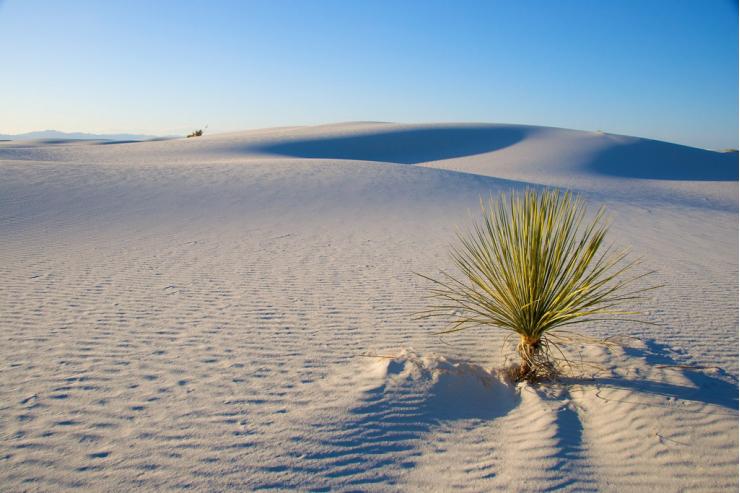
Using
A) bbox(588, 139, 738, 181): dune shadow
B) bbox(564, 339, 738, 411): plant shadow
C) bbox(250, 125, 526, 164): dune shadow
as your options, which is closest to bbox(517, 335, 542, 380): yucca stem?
bbox(564, 339, 738, 411): plant shadow

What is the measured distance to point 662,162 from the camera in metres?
34.2

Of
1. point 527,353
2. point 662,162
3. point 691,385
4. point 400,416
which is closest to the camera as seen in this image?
point 400,416

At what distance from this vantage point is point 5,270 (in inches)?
307

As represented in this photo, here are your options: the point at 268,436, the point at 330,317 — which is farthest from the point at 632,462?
the point at 330,317

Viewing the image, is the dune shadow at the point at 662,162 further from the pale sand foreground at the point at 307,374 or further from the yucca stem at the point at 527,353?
the yucca stem at the point at 527,353

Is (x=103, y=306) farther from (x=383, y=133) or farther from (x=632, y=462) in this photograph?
(x=383, y=133)

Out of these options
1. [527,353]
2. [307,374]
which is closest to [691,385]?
[527,353]

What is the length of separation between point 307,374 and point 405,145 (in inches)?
1442

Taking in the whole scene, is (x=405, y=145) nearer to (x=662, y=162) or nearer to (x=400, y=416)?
(x=662, y=162)

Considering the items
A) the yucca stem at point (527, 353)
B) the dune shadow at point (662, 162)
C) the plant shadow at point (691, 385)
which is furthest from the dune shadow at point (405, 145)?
the plant shadow at point (691, 385)

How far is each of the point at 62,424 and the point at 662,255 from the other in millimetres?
10288

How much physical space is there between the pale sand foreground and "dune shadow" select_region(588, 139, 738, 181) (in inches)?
823

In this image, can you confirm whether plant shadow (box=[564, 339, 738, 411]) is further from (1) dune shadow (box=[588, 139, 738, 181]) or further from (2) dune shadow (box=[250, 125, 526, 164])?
(2) dune shadow (box=[250, 125, 526, 164])

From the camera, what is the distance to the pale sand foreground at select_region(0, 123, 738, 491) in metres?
3.42
